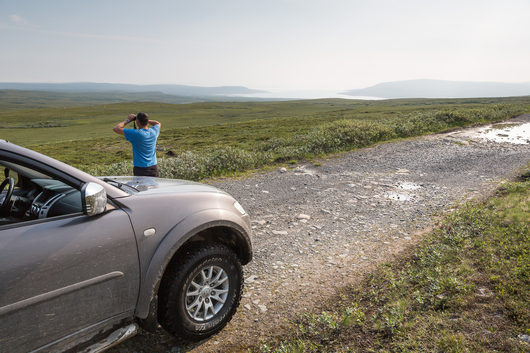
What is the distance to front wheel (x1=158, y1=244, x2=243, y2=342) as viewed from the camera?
3104 mm

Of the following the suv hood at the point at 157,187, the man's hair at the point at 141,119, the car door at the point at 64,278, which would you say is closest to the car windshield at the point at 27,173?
the suv hood at the point at 157,187

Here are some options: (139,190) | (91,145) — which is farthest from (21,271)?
(91,145)

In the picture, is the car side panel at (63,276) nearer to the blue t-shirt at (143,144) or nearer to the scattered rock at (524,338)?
the scattered rock at (524,338)

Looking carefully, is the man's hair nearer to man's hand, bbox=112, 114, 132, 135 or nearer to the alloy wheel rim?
man's hand, bbox=112, 114, 132, 135

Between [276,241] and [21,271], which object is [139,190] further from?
[276,241]

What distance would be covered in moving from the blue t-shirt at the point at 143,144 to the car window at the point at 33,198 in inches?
126

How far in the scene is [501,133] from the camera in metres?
20.2

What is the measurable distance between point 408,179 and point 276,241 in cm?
620

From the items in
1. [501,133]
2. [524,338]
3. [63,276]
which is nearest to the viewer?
[63,276]

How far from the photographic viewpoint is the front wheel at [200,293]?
3.10m

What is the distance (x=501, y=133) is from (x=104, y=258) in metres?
23.8

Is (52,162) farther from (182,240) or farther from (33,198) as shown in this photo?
(182,240)

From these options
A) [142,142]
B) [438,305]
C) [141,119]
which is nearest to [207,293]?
[438,305]

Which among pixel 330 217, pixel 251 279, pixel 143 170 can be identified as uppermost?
pixel 143 170
